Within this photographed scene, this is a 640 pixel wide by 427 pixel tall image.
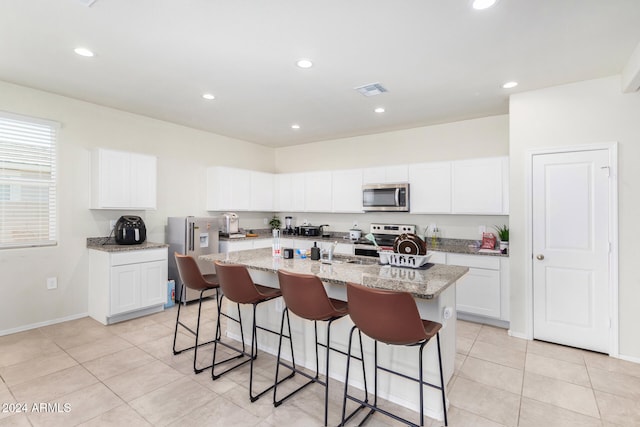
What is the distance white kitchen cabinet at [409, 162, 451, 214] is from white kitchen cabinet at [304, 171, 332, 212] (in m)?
1.49

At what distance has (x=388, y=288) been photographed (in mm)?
1918

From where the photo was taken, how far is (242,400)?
2.35 metres

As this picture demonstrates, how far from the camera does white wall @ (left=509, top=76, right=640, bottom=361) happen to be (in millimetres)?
2982

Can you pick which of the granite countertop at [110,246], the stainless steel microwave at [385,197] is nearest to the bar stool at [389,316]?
the stainless steel microwave at [385,197]

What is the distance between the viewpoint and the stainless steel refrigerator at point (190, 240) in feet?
15.1

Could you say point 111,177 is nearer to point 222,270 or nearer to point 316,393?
point 222,270

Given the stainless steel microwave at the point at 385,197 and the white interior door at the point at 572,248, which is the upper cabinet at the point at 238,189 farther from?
the white interior door at the point at 572,248

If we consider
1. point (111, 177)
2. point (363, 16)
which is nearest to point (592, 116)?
point (363, 16)

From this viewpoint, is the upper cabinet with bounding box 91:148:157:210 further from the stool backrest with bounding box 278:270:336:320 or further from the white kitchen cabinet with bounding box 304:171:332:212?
the stool backrest with bounding box 278:270:336:320

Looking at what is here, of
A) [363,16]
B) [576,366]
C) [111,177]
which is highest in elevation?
[363,16]

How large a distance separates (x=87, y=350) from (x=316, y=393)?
7.62 feet

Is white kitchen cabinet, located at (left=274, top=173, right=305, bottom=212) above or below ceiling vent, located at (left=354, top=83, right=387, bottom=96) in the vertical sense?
below

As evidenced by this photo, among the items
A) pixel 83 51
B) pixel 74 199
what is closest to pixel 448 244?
pixel 83 51

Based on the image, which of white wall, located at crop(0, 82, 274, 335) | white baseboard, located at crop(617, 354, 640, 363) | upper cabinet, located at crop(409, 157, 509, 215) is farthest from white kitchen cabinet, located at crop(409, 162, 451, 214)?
white wall, located at crop(0, 82, 274, 335)
